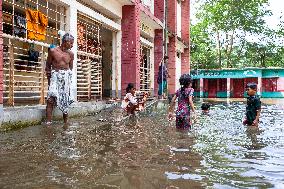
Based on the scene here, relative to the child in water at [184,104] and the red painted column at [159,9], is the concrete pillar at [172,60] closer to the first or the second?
the red painted column at [159,9]

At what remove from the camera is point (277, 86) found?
38.0m

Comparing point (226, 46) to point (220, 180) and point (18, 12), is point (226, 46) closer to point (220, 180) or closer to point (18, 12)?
point (18, 12)

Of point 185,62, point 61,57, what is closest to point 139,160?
point 61,57

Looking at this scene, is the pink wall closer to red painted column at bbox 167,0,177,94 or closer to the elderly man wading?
red painted column at bbox 167,0,177,94

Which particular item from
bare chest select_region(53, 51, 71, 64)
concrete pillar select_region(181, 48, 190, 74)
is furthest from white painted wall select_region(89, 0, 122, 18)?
concrete pillar select_region(181, 48, 190, 74)

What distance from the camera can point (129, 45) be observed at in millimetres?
16062

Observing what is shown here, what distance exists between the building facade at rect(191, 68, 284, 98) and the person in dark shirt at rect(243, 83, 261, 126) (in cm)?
2931

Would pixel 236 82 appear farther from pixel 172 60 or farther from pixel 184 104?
pixel 184 104

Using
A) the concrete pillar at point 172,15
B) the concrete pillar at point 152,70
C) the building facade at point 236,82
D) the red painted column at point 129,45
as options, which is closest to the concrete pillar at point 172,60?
the concrete pillar at point 172,15

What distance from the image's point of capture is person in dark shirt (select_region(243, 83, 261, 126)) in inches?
331

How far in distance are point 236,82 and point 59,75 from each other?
33.5 m

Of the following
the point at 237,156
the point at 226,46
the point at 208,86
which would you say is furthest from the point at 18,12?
the point at 226,46

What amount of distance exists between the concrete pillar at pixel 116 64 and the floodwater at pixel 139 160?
8802mm

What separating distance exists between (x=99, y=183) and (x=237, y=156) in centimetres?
206
